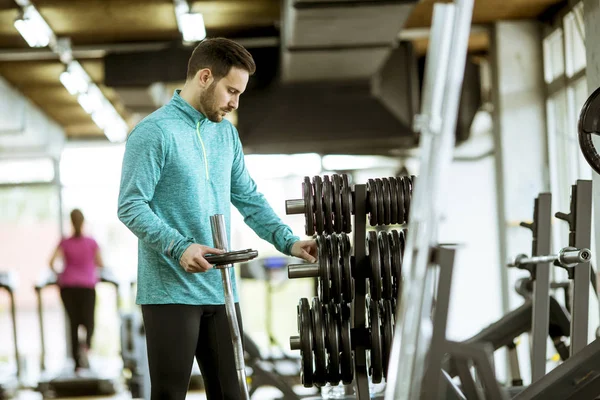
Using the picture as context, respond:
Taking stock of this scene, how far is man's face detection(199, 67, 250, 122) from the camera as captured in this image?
239 cm

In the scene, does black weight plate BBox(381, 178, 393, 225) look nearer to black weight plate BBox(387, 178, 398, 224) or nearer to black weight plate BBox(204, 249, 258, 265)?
black weight plate BBox(387, 178, 398, 224)

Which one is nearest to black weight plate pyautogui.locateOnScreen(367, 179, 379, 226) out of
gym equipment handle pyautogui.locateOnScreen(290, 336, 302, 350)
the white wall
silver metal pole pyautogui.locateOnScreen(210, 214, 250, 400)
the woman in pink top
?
gym equipment handle pyautogui.locateOnScreen(290, 336, 302, 350)

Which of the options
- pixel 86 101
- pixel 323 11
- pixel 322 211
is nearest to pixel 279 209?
pixel 86 101

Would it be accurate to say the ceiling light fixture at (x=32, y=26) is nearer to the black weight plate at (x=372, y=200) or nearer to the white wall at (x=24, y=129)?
the white wall at (x=24, y=129)

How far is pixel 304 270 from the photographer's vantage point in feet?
8.70

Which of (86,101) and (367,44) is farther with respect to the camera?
(86,101)

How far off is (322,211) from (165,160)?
22.3 inches

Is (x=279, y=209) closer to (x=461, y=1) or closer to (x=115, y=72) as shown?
(x=115, y=72)

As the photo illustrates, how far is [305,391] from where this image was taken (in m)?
7.06

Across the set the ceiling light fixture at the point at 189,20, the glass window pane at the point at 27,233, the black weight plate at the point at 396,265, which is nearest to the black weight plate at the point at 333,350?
the black weight plate at the point at 396,265

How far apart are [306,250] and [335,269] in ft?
0.37

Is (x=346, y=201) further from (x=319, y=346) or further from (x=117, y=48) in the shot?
(x=117, y=48)

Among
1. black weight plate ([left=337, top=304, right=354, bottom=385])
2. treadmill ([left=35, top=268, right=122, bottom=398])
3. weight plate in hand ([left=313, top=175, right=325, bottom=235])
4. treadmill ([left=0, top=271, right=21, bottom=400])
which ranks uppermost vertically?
weight plate in hand ([left=313, top=175, right=325, bottom=235])

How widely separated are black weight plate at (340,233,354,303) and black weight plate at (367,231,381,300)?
0.07 meters
